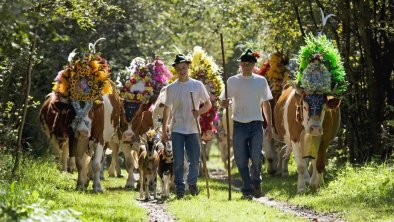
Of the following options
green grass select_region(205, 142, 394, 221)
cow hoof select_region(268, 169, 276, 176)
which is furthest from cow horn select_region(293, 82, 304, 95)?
cow hoof select_region(268, 169, 276, 176)

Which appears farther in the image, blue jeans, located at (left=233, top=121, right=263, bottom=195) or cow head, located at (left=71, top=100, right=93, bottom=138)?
cow head, located at (left=71, top=100, right=93, bottom=138)

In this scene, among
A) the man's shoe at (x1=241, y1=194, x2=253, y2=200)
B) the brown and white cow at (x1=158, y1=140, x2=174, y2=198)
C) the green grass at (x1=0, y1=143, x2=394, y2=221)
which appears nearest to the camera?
the green grass at (x1=0, y1=143, x2=394, y2=221)

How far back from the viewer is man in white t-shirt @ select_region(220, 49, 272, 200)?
46.8 feet

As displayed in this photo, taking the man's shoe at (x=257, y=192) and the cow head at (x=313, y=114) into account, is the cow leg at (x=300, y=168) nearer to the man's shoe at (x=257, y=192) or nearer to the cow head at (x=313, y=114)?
the cow head at (x=313, y=114)

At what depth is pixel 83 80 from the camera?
1573cm

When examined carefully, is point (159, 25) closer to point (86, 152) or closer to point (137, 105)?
point (137, 105)

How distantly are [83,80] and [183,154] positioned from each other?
2.45 meters

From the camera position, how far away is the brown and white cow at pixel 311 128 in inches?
595

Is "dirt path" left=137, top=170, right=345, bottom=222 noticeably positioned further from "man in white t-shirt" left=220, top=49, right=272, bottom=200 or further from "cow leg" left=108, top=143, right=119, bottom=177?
"cow leg" left=108, top=143, right=119, bottom=177

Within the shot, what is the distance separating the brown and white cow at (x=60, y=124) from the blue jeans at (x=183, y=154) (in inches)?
90.6

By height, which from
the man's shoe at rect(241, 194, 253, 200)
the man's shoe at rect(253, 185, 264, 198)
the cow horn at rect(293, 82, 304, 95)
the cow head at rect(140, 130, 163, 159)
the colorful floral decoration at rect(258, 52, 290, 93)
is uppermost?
the colorful floral decoration at rect(258, 52, 290, 93)

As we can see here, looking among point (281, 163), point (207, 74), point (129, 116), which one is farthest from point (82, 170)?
point (281, 163)

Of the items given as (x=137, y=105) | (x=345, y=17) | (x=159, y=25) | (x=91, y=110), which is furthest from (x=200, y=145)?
(x=159, y=25)

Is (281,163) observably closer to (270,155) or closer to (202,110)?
(270,155)
